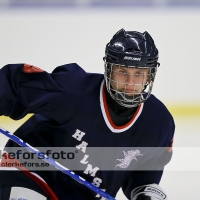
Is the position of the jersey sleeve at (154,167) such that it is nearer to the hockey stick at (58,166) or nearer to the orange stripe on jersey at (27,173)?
the hockey stick at (58,166)

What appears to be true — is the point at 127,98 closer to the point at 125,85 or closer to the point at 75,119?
the point at 125,85

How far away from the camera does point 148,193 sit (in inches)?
79.7

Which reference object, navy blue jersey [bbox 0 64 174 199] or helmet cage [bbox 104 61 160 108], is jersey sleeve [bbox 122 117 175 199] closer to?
navy blue jersey [bbox 0 64 174 199]

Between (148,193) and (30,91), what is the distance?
21.8 inches

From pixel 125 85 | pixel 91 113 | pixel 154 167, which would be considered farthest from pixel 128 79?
pixel 154 167

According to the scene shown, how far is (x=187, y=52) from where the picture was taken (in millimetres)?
3609

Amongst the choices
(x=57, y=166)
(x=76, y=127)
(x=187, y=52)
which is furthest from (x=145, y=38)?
(x=187, y=52)

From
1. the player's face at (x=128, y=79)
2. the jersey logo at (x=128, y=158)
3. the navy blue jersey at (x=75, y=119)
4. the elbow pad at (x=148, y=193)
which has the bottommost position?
the elbow pad at (x=148, y=193)

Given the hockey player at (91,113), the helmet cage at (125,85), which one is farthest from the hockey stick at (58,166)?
the helmet cage at (125,85)

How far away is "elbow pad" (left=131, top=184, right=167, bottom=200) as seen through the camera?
79.3 inches

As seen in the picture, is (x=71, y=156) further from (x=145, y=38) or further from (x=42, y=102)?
(x=145, y=38)

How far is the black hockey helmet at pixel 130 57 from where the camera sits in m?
1.87

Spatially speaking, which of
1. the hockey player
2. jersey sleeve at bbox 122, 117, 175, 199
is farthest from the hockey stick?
jersey sleeve at bbox 122, 117, 175, 199

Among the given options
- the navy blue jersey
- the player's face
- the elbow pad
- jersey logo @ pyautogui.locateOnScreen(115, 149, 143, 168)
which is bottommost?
the elbow pad
